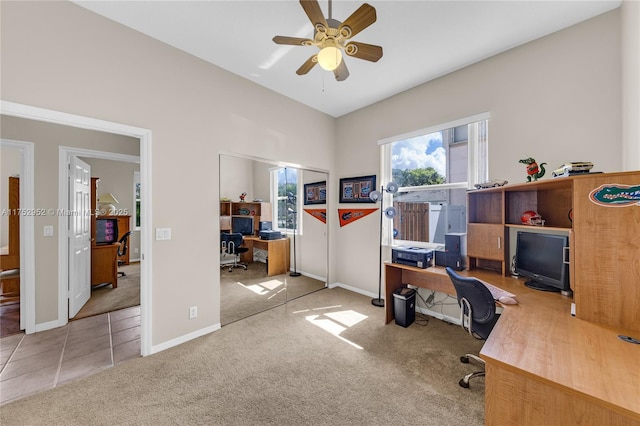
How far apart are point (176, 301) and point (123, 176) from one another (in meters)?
3.88

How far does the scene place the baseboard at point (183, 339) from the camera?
7.68 ft

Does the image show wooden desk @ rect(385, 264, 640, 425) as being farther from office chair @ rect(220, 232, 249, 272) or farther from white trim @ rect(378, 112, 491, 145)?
office chair @ rect(220, 232, 249, 272)

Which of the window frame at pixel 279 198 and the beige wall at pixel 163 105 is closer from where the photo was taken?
the beige wall at pixel 163 105

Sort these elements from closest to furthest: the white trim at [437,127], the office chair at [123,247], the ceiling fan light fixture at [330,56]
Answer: the ceiling fan light fixture at [330,56]
the white trim at [437,127]
the office chair at [123,247]

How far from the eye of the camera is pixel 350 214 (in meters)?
4.13

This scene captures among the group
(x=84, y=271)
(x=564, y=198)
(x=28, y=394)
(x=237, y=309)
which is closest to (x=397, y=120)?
(x=564, y=198)

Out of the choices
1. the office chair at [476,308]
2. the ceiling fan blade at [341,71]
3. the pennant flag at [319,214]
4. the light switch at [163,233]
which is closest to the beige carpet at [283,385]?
the office chair at [476,308]

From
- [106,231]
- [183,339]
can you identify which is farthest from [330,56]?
[106,231]

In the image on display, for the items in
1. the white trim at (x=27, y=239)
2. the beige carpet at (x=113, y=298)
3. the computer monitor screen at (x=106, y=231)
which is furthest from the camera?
the computer monitor screen at (x=106, y=231)

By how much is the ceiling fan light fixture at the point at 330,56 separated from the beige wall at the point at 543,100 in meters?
1.89

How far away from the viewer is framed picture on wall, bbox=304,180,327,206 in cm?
404

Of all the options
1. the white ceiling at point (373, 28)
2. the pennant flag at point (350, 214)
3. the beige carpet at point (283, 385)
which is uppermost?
the white ceiling at point (373, 28)

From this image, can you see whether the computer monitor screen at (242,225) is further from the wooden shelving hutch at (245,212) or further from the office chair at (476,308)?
the office chair at (476,308)

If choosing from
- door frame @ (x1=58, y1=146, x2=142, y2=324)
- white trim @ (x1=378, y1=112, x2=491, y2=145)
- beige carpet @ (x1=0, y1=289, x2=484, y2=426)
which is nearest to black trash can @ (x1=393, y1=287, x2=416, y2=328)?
beige carpet @ (x1=0, y1=289, x2=484, y2=426)
